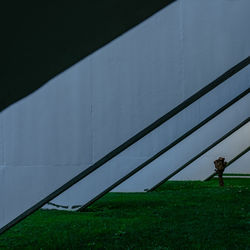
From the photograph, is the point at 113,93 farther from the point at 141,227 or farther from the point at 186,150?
the point at 186,150

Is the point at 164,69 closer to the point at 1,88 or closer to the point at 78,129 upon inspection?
the point at 78,129

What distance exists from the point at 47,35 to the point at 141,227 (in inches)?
292

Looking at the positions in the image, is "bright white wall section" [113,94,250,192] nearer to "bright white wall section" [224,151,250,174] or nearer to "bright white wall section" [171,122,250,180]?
"bright white wall section" [171,122,250,180]

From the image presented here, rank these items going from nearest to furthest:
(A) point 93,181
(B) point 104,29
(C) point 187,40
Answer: (B) point 104,29 < (C) point 187,40 < (A) point 93,181

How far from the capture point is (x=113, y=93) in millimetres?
5250

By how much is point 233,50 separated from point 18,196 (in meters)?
2.57

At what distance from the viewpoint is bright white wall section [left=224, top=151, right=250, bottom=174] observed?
1227 inches

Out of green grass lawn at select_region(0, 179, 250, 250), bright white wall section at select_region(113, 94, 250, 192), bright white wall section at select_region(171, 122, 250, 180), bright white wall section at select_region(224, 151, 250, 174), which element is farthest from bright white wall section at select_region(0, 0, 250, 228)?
bright white wall section at select_region(224, 151, 250, 174)

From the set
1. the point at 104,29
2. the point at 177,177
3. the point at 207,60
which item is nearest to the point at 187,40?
the point at 207,60

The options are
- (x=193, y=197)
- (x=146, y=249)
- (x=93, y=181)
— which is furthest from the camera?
(x=193, y=197)

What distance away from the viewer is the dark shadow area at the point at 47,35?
9.03ft

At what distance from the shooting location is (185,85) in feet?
16.6

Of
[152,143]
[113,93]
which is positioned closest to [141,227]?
[152,143]

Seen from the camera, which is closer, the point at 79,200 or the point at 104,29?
the point at 104,29
